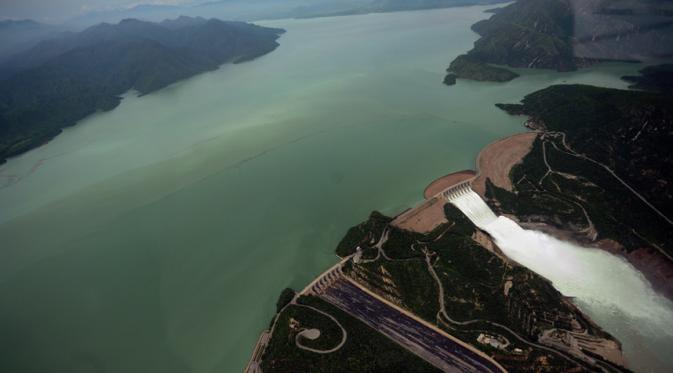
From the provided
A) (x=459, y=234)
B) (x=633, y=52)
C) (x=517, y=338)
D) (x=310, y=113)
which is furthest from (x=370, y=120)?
(x=633, y=52)

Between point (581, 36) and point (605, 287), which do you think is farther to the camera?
point (581, 36)

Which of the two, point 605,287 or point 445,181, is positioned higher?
point 445,181

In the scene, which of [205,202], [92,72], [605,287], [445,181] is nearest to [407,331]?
[605,287]

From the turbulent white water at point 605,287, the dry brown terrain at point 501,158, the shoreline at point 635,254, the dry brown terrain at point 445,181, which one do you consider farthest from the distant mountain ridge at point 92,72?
the shoreline at point 635,254

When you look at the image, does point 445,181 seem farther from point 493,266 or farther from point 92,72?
point 92,72

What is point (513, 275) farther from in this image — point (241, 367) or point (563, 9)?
point (563, 9)

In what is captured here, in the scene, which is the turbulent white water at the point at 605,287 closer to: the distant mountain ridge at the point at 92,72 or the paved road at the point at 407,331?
the paved road at the point at 407,331
